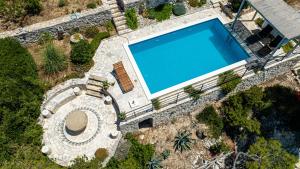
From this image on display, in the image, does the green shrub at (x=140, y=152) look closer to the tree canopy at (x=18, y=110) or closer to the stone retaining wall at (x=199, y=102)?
the stone retaining wall at (x=199, y=102)

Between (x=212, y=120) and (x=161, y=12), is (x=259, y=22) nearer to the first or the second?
(x=161, y=12)

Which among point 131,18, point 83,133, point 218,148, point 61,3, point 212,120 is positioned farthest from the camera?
point 131,18

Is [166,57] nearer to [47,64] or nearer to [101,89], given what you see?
[101,89]

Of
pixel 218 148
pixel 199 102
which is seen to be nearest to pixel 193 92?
pixel 199 102

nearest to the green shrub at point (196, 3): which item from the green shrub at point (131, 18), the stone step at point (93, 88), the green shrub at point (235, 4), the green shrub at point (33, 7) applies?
the green shrub at point (235, 4)

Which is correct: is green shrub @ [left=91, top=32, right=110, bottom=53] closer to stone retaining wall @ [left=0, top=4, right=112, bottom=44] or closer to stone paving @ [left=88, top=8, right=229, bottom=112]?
stone paving @ [left=88, top=8, right=229, bottom=112]

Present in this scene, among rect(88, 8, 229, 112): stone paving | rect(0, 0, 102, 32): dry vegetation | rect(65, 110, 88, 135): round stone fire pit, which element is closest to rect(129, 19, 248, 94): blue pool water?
rect(88, 8, 229, 112): stone paving
